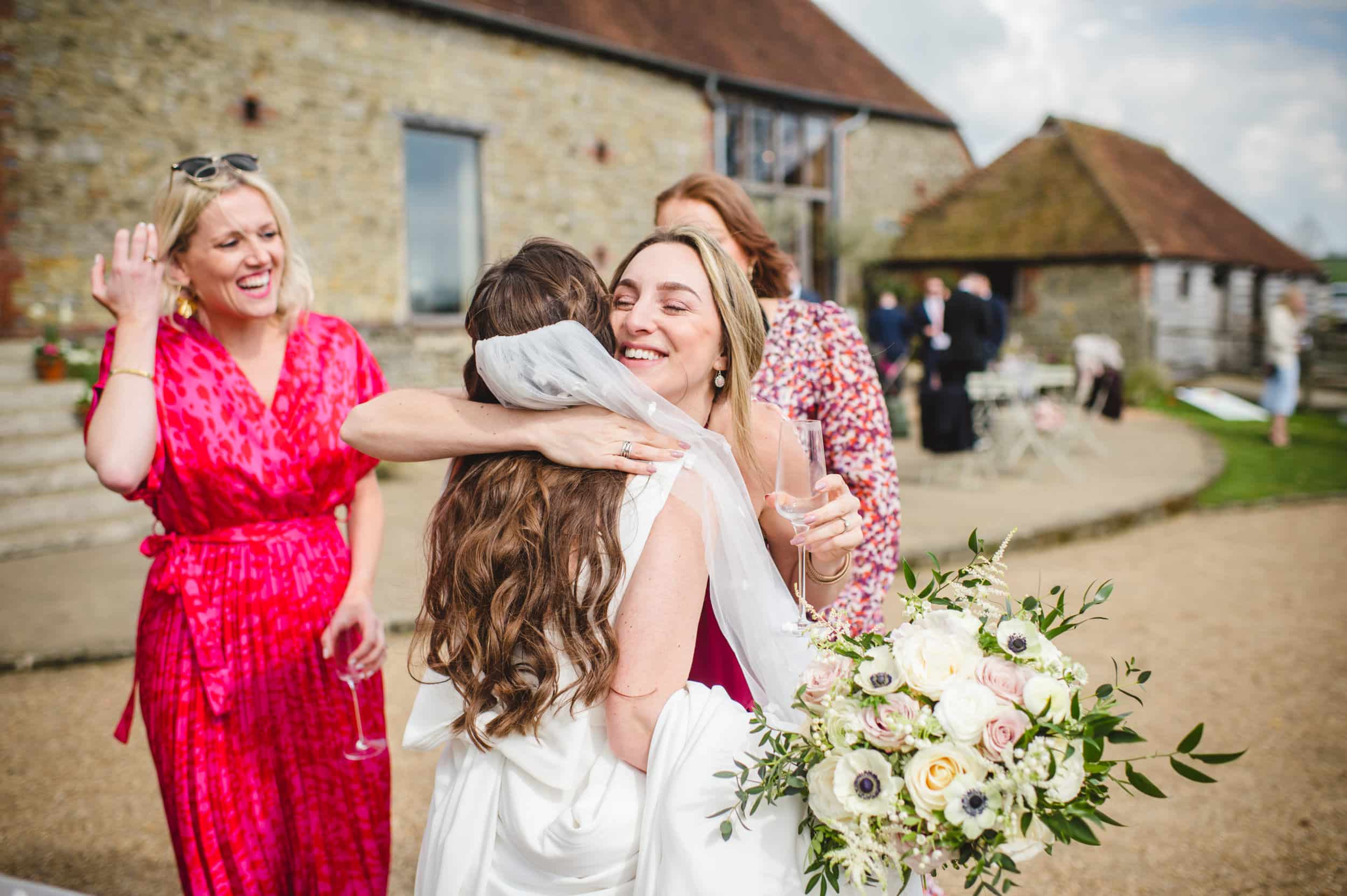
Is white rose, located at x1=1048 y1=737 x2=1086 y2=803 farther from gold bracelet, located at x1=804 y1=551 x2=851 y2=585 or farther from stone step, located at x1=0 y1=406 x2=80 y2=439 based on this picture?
stone step, located at x1=0 y1=406 x2=80 y2=439

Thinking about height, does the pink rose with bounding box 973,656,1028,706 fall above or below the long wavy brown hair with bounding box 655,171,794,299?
below

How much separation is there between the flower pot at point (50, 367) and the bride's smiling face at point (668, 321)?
9.24 metres

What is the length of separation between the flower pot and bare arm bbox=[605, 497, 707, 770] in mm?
9620

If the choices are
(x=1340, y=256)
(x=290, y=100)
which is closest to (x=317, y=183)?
(x=290, y=100)

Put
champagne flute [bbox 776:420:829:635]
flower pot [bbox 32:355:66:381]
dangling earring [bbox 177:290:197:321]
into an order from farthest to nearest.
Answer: flower pot [bbox 32:355:66:381] < dangling earring [bbox 177:290:197:321] < champagne flute [bbox 776:420:829:635]

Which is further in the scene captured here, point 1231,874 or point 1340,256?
point 1340,256

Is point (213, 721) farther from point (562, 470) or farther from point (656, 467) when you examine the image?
point (656, 467)

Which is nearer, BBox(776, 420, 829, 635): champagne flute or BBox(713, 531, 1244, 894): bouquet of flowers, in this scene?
BBox(713, 531, 1244, 894): bouquet of flowers

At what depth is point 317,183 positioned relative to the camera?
39.4 feet

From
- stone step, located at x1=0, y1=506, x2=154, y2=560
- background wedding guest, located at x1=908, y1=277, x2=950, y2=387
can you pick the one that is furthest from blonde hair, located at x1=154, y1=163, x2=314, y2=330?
background wedding guest, located at x1=908, y1=277, x2=950, y2=387

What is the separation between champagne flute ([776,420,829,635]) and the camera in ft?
6.12

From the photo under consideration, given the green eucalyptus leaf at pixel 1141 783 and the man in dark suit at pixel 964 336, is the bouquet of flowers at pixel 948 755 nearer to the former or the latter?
the green eucalyptus leaf at pixel 1141 783

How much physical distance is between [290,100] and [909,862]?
1247 centimetres

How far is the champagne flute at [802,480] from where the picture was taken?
6.12 ft
